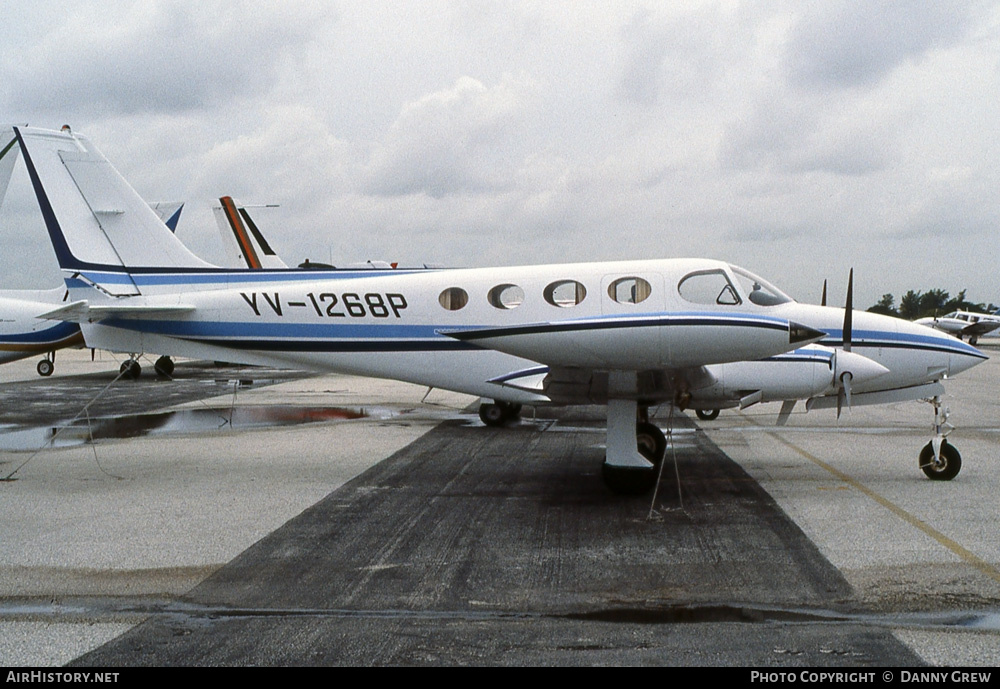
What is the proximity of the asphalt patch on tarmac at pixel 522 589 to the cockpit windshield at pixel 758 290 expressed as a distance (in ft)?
7.96

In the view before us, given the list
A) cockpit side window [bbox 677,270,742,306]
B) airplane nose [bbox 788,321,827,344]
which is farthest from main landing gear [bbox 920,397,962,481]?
airplane nose [bbox 788,321,827,344]

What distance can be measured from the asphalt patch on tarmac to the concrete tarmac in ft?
0.08

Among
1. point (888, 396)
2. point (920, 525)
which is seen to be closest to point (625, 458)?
point (920, 525)

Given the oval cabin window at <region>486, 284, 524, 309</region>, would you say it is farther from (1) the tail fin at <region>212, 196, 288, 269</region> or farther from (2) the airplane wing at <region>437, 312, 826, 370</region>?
(1) the tail fin at <region>212, 196, 288, 269</region>

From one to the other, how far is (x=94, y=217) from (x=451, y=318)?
19.5 feet

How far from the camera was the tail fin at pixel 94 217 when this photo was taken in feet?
40.7

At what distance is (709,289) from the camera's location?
10.4m

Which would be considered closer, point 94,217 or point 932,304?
point 94,217

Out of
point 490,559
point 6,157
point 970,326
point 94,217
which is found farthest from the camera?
point 970,326

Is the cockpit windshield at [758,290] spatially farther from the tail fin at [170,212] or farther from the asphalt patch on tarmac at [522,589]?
the tail fin at [170,212]

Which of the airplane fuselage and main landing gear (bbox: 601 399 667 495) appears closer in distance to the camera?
main landing gear (bbox: 601 399 667 495)

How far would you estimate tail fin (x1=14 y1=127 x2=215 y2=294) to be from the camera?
12398 mm

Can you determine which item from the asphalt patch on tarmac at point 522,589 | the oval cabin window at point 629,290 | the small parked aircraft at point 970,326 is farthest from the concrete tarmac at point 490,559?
the small parked aircraft at point 970,326

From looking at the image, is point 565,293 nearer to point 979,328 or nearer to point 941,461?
point 941,461
